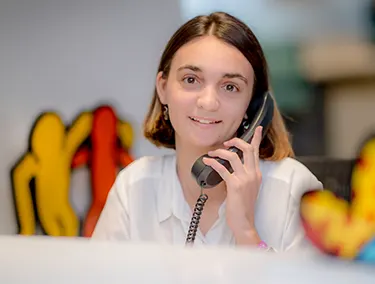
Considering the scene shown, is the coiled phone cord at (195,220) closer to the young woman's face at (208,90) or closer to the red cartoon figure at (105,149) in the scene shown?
the young woman's face at (208,90)

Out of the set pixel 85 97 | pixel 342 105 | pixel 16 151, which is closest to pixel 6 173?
pixel 16 151

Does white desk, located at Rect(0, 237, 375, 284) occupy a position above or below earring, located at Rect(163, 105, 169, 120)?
below

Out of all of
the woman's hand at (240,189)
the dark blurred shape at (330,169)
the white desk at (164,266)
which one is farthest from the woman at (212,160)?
the white desk at (164,266)

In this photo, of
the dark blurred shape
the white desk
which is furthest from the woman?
the white desk

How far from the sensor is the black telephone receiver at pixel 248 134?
619 millimetres

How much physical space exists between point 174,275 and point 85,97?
1.73ft

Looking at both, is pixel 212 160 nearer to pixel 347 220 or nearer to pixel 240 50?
pixel 240 50

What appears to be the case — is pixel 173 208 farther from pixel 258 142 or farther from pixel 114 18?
pixel 114 18

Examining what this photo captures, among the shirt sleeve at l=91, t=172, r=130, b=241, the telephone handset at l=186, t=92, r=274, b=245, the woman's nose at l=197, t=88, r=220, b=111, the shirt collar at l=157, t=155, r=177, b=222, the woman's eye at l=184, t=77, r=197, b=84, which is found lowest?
the shirt sleeve at l=91, t=172, r=130, b=241

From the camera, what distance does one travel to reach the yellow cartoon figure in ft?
2.57

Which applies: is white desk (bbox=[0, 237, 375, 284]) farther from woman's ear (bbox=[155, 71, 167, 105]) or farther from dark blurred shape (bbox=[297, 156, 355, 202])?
dark blurred shape (bbox=[297, 156, 355, 202])

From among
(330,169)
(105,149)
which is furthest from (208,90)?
(330,169)

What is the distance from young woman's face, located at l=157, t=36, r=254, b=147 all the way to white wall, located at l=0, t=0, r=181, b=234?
0.45ft

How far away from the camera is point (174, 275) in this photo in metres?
0.34
